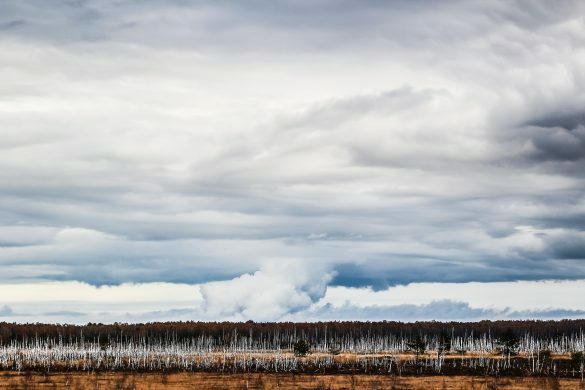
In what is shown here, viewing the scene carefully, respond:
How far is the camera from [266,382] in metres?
136

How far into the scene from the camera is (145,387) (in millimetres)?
129000

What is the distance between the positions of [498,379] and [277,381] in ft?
123

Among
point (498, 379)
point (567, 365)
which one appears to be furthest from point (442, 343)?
point (498, 379)

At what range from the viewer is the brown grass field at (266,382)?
129 meters

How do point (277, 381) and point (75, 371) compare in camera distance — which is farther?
point (75, 371)

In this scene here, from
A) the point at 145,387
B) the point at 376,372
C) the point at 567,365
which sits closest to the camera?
the point at 145,387

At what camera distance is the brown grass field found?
129125 mm

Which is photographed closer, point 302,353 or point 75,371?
point 75,371

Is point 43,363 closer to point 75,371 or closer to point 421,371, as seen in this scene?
point 75,371

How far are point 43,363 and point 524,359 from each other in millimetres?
110530

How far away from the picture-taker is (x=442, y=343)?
649 ft

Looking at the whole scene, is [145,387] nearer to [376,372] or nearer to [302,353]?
[376,372]

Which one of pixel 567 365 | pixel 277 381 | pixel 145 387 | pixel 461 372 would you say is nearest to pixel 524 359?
pixel 567 365

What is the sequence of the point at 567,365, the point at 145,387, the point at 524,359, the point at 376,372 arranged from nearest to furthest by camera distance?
the point at 145,387 < the point at 376,372 < the point at 567,365 < the point at 524,359
